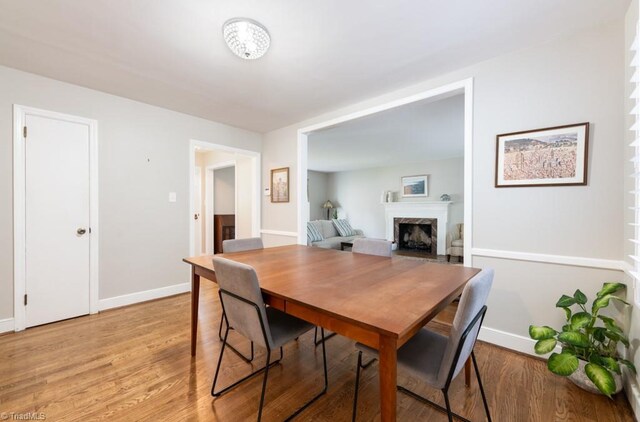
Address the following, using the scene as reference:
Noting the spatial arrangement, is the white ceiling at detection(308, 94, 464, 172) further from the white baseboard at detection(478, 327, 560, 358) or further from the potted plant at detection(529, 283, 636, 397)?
the white baseboard at detection(478, 327, 560, 358)

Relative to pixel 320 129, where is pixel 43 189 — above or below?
below

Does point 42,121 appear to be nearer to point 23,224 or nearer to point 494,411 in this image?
point 23,224

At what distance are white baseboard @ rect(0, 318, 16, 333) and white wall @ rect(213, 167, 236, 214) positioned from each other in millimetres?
3692

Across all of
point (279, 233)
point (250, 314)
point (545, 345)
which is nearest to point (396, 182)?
point (279, 233)

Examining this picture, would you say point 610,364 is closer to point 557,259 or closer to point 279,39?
point 557,259

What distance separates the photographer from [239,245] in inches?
95.6

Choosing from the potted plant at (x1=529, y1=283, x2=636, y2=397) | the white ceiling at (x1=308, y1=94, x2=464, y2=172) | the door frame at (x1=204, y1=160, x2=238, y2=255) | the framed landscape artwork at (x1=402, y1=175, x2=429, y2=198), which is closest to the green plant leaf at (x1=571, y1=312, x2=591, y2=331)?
the potted plant at (x1=529, y1=283, x2=636, y2=397)

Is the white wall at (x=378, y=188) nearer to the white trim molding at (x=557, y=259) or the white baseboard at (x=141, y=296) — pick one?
the white trim molding at (x=557, y=259)

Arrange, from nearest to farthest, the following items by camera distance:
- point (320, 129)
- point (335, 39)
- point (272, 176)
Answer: point (335, 39) < point (320, 129) < point (272, 176)

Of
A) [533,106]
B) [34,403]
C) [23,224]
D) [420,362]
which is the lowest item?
[34,403]

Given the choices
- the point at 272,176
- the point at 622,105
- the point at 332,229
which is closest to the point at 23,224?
the point at 272,176

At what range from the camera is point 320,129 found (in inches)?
141

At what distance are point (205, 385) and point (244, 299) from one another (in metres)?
0.80

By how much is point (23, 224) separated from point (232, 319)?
2.37 metres
